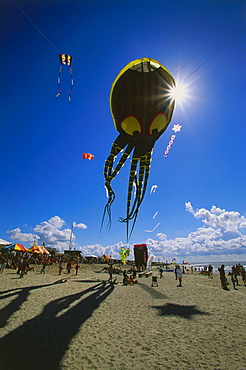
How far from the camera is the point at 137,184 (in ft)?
32.4

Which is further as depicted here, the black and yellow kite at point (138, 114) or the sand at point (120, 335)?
the black and yellow kite at point (138, 114)

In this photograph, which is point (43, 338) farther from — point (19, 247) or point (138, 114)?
point (19, 247)

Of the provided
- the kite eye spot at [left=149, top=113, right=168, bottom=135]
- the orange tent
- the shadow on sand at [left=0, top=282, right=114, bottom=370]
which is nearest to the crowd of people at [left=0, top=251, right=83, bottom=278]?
the orange tent

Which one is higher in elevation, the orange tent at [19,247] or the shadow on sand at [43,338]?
the orange tent at [19,247]

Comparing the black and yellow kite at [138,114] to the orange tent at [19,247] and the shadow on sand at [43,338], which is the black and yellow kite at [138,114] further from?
the orange tent at [19,247]

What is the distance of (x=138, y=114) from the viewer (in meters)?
8.45

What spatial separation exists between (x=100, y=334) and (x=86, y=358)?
5.46ft

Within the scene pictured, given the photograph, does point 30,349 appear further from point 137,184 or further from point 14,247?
point 14,247

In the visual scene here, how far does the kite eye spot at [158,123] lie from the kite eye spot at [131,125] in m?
0.61

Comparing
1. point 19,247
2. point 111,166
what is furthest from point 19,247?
point 111,166

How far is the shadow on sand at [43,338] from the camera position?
461 cm

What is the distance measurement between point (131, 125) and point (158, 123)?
1266 millimetres

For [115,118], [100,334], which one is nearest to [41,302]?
[100,334]

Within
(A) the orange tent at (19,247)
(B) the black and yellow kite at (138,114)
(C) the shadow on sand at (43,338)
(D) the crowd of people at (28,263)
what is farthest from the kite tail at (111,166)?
(A) the orange tent at (19,247)
